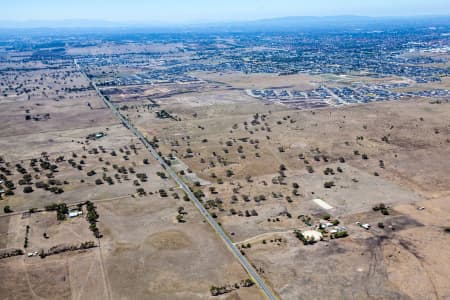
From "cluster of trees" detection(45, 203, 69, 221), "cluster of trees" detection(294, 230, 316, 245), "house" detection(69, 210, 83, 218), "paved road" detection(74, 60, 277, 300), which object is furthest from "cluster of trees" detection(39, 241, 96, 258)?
"cluster of trees" detection(294, 230, 316, 245)

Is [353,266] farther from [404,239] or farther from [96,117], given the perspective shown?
[96,117]

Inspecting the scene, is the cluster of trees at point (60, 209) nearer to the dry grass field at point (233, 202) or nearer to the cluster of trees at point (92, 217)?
the dry grass field at point (233, 202)

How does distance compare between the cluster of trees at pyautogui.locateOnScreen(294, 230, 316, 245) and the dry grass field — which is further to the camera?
the cluster of trees at pyautogui.locateOnScreen(294, 230, 316, 245)

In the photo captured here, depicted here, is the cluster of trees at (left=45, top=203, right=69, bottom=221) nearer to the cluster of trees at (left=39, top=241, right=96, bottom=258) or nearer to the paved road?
the cluster of trees at (left=39, top=241, right=96, bottom=258)

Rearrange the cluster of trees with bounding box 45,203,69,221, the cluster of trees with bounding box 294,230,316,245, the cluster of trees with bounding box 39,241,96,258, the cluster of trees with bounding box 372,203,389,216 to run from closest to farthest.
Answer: the cluster of trees with bounding box 39,241,96,258 → the cluster of trees with bounding box 294,230,316,245 → the cluster of trees with bounding box 372,203,389,216 → the cluster of trees with bounding box 45,203,69,221

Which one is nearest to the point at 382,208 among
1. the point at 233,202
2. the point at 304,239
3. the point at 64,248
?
the point at 304,239

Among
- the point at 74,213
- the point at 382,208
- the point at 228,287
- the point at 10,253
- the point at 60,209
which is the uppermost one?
the point at 382,208

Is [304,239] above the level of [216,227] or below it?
above

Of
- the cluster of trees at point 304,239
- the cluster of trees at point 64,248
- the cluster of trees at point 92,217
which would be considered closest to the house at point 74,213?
the cluster of trees at point 92,217

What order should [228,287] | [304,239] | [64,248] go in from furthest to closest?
[304,239], [64,248], [228,287]

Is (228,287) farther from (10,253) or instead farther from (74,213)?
(74,213)

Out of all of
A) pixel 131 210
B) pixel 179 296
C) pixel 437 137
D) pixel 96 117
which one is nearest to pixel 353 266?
pixel 179 296

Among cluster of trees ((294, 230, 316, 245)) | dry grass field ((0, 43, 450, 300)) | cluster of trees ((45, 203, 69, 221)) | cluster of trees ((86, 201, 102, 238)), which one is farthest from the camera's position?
cluster of trees ((45, 203, 69, 221))
